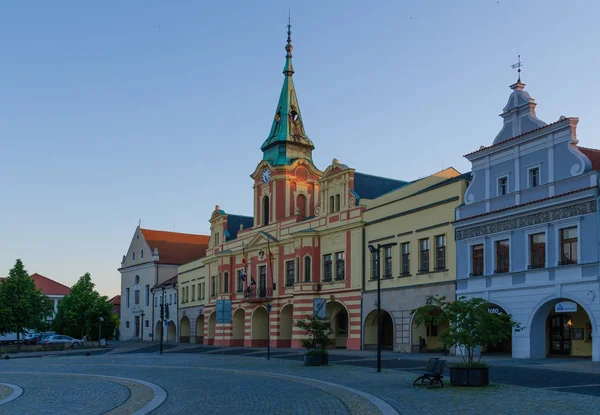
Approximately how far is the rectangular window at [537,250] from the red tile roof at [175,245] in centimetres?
5506

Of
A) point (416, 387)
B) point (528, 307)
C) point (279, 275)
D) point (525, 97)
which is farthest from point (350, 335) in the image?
point (416, 387)

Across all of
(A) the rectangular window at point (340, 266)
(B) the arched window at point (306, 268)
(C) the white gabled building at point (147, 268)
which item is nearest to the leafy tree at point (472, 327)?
(A) the rectangular window at point (340, 266)

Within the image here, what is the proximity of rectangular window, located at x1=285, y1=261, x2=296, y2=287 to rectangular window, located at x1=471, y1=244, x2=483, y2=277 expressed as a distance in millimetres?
19639

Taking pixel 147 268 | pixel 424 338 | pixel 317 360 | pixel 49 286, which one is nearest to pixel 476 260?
pixel 424 338

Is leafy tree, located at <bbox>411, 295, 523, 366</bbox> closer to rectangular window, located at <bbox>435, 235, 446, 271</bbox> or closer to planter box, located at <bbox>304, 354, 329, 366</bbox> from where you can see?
planter box, located at <bbox>304, 354, 329, 366</bbox>

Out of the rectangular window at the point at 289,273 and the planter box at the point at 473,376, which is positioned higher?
the rectangular window at the point at 289,273

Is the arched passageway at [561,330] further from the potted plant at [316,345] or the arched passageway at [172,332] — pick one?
the arched passageway at [172,332]

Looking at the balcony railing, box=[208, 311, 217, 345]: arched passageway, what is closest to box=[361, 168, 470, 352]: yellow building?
the balcony railing

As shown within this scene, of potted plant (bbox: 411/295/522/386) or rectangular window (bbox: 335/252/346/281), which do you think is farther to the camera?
rectangular window (bbox: 335/252/346/281)

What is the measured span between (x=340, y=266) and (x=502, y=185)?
54.0ft

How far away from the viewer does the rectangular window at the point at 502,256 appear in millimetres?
34219

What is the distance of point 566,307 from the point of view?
30.7 metres

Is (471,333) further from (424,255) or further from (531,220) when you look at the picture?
A: (424,255)

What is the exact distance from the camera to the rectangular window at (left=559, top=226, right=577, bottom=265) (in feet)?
100
